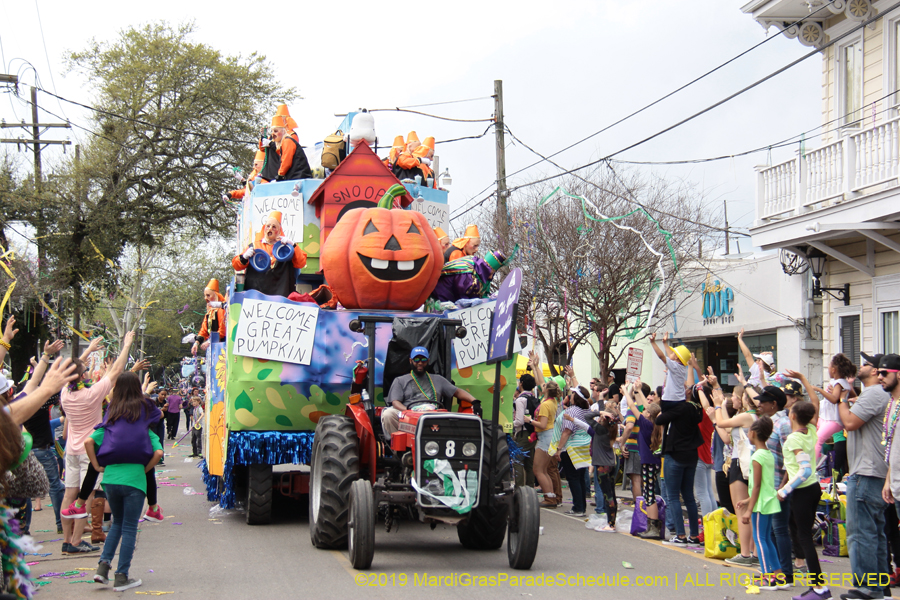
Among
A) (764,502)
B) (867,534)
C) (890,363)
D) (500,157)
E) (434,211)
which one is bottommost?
(867,534)

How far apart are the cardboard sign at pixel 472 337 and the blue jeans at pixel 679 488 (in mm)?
2345

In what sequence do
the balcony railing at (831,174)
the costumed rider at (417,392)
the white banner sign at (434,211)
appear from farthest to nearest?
1. the balcony railing at (831,174)
2. the white banner sign at (434,211)
3. the costumed rider at (417,392)

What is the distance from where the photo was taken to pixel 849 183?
12.6 m

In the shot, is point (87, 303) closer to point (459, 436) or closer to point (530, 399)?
point (530, 399)

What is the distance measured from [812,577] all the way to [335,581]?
3730mm

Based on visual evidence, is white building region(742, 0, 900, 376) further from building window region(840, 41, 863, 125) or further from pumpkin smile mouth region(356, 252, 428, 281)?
pumpkin smile mouth region(356, 252, 428, 281)

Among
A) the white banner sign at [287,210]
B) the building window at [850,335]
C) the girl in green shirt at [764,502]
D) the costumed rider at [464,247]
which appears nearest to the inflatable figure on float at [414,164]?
the costumed rider at [464,247]

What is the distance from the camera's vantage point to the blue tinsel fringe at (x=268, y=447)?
9.27 m

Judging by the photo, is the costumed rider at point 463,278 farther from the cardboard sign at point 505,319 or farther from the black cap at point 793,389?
the black cap at point 793,389

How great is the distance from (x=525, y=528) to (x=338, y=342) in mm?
3137

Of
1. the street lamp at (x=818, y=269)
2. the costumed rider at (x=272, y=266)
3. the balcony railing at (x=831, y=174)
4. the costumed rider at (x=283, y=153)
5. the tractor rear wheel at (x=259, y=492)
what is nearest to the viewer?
the tractor rear wheel at (x=259, y=492)

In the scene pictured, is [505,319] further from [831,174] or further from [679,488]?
[831,174]

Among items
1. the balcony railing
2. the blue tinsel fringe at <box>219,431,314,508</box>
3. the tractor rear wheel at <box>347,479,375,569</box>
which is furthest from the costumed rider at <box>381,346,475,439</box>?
the balcony railing

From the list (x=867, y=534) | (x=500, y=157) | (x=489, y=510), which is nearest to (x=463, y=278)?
(x=489, y=510)
